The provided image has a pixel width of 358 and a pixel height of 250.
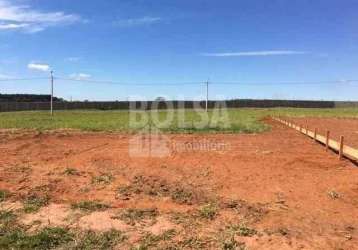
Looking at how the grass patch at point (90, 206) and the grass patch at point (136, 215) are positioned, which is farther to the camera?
the grass patch at point (90, 206)

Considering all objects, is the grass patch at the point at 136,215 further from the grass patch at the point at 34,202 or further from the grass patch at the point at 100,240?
the grass patch at the point at 34,202

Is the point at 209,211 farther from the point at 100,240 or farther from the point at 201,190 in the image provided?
the point at 100,240

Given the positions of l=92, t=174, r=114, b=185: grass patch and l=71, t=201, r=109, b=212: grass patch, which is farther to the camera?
l=92, t=174, r=114, b=185: grass patch

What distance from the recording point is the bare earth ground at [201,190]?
18.1ft

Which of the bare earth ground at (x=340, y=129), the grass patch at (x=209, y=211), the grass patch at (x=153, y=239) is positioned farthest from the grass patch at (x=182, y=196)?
the bare earth ground at (x=340, y=129)

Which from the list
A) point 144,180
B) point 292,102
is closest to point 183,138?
point 144,180

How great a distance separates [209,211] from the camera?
6.23 m

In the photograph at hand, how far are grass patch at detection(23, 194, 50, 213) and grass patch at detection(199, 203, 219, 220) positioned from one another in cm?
241

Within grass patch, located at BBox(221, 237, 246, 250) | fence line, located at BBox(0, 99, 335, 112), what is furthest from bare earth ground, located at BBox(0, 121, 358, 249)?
fence line, located at BBox(0, 99, 335, 112)

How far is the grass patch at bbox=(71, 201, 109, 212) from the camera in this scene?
6.46m

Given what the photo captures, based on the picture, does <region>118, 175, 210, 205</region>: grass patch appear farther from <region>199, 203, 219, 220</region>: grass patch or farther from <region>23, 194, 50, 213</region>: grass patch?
<region>23, 194, 50, 213</region>: grass patch

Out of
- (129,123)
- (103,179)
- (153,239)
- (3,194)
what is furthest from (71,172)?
(129,123)

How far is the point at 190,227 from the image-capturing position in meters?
5.63

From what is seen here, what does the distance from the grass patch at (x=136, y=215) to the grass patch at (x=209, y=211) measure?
64 cm
